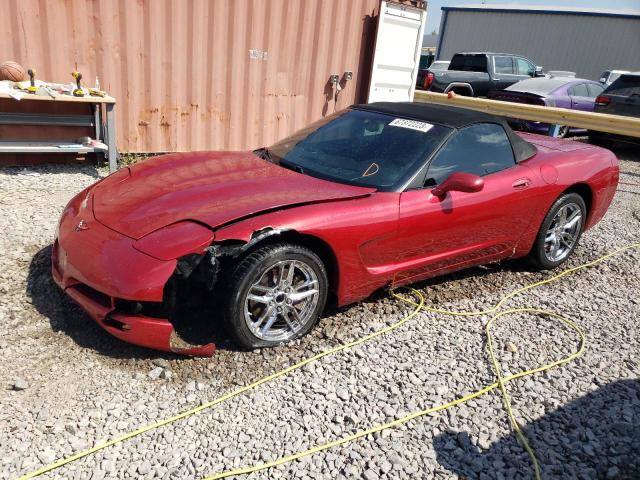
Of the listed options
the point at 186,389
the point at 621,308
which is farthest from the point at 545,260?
the point at 186,389

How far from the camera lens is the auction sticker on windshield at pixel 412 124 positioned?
3.90m

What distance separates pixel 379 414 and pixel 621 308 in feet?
8.56

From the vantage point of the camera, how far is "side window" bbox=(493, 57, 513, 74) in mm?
15126

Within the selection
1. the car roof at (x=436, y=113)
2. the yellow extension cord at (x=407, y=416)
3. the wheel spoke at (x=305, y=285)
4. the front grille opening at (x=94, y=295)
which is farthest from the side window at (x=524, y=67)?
the front grille opening at (x=94, y=295)

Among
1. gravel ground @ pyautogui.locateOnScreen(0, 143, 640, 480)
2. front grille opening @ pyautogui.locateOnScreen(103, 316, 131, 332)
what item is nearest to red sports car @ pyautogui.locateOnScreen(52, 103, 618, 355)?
front grille opening @ pyautogui.locateOnScreen(103, 316, 131, 332)

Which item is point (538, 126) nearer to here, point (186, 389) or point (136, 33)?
point (136, 33)

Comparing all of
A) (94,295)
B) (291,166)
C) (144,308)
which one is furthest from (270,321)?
(291,166)

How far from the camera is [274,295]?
309 cm

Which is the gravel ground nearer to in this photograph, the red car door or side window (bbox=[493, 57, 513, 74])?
the red car door

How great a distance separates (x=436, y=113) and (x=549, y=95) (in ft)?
28.5

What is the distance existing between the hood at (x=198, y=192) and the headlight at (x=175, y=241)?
6 cm

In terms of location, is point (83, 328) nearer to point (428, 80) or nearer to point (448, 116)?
point (448, 116)

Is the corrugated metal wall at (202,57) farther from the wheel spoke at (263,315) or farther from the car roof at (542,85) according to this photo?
the car roof at (542,85)

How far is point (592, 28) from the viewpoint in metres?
30.0
